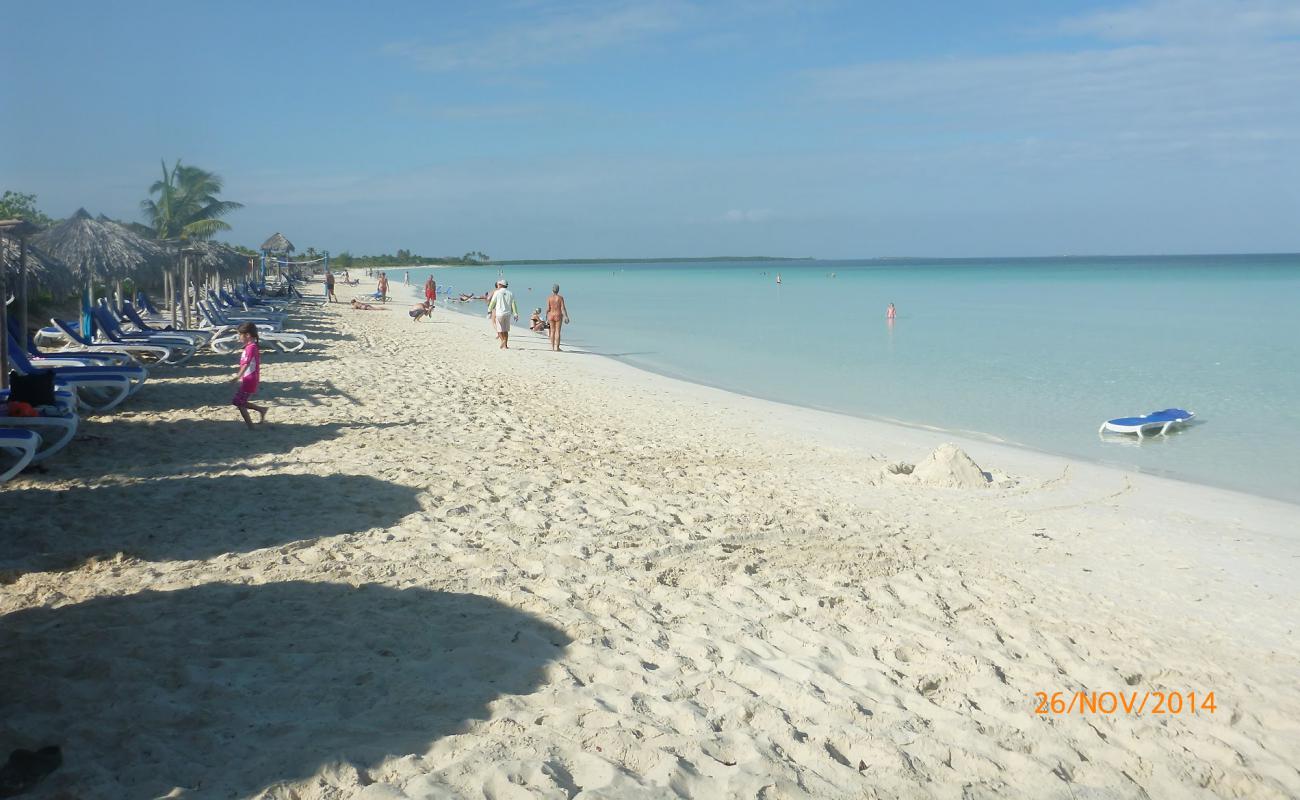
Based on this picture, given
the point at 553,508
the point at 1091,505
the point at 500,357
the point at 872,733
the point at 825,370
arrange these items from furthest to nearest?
the point at 825,370 < the point at 500,357 < the point at 1091,505 < the point at 553,508 < the point at 872,733

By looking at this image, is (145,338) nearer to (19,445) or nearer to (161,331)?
(161,331)

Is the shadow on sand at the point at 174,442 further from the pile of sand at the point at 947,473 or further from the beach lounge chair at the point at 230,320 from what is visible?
the beach lounge chair at the point at 230,320

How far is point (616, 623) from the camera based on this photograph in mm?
4027

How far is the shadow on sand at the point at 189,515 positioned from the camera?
15.2ft

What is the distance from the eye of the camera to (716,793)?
9.02ft

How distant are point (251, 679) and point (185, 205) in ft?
88.4

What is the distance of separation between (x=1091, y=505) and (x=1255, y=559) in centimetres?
130

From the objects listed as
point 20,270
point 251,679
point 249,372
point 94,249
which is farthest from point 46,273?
point 251,679

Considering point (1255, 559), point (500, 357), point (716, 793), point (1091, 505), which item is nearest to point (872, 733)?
point (716, 793)

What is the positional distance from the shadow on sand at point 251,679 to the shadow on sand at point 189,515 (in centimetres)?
73

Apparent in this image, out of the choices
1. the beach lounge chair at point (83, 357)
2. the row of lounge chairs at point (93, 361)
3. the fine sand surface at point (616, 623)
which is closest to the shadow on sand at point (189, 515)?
the fine sand surface at point (616, 623)

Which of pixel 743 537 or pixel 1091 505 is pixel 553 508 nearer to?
pixel 743 537
